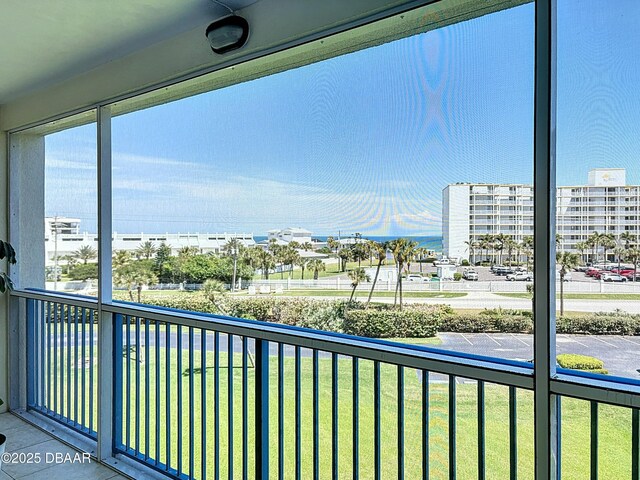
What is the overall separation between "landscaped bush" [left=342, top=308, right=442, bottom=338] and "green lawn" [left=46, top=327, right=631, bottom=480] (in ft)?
0.22

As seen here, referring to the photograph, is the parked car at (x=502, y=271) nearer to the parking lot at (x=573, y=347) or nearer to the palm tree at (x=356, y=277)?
the parking lot at (x=573, y=347)

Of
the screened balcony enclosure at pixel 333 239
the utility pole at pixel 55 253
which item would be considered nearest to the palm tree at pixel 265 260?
the screened balcony enclosure at pixel 333 239

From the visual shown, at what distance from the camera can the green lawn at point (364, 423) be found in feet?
5.24

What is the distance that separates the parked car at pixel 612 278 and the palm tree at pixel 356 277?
93 centimetres

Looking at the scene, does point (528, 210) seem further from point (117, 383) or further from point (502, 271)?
point (117, 383)

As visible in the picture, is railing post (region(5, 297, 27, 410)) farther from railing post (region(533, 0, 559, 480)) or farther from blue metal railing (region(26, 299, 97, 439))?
railing post (region(533, 0, 559, 480))

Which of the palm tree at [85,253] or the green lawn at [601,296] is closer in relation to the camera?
the green lawn at [601,296]

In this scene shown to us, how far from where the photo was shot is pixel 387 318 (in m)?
2.02

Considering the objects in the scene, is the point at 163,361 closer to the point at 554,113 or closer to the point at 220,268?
the point at 220,268

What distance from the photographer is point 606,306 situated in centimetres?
143

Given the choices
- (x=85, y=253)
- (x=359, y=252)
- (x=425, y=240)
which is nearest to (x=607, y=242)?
(x=425, y=240)

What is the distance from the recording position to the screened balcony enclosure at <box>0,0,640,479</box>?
1.46 metres

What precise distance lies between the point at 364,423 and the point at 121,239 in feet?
6.53

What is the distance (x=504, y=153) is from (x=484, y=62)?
36cm
